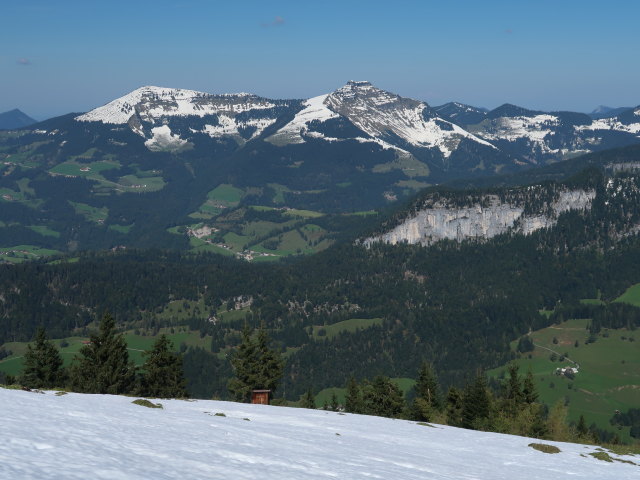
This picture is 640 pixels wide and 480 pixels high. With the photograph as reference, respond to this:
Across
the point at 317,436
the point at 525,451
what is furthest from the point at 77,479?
the point at 525,451

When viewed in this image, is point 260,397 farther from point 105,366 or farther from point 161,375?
point 161,375

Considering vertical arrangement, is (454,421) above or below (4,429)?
below

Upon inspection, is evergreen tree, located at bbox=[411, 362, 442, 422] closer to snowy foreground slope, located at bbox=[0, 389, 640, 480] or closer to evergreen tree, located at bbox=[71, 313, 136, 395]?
evergreen tree, located at bbox=[71, 313, 136, 395]

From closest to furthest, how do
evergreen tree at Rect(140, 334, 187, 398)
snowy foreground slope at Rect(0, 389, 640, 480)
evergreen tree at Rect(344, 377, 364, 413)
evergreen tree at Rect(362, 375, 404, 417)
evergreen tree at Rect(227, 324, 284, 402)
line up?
snowy foreground slope at Rect(0, 389, 640, 480)
evergreen tree at Rect(140, 334, 187, 398)
evergreen tree at Rect(227, 324, 284, 402)
evergreen tree at Rect(362, 375, 404, 417)
evergreen tree at Rect(344, 377, 364, 413)

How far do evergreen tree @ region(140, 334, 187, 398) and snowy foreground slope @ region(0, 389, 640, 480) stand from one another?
5474cm

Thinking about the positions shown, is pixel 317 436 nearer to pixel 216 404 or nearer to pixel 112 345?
pixel 216 404

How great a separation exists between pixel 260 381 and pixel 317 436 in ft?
263

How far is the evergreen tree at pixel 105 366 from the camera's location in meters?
111

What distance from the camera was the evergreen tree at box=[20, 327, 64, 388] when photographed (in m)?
123

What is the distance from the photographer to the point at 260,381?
128 meters

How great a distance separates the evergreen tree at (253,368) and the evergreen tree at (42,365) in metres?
37.6

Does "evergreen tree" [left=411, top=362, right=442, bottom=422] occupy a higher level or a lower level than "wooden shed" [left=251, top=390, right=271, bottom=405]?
lower

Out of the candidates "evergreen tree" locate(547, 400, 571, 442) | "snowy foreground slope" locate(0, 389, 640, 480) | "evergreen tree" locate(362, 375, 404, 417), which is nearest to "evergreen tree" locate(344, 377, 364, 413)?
"evergreen tree" locate(362, 375, 404, 417)

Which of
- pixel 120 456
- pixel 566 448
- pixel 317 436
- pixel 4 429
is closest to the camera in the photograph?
pixel 120 456
